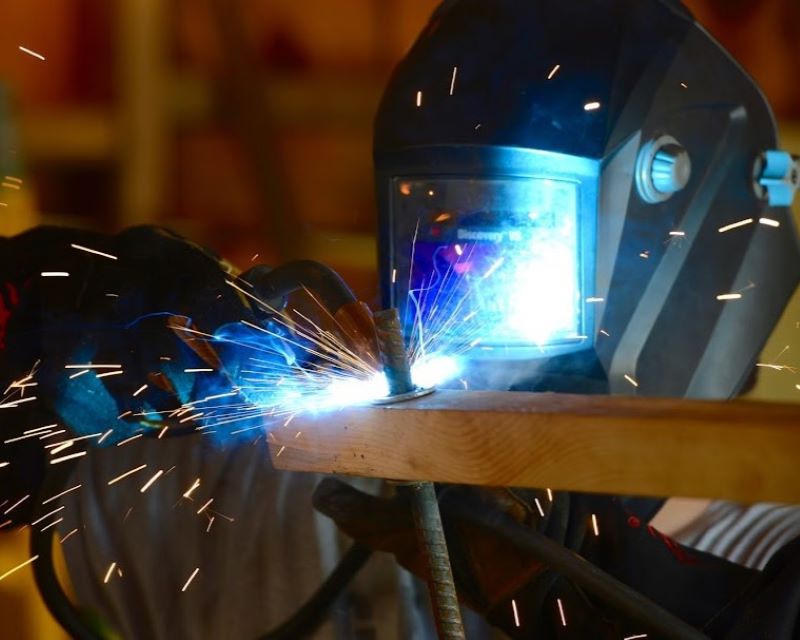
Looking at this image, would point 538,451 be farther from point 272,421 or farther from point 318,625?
point 318,625

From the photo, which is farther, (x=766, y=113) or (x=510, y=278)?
(x=766, y=113)

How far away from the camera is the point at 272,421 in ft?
2.23

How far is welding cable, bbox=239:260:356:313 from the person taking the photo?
2.31 ft

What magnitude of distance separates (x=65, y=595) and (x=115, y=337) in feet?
0.97

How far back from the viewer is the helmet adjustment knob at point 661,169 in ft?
A: 3.18

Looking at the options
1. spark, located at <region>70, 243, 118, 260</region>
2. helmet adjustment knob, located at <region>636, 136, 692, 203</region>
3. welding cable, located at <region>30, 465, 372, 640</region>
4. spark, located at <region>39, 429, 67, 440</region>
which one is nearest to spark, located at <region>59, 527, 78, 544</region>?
welding cable, located at <region>30, 465, 372, 640</region>

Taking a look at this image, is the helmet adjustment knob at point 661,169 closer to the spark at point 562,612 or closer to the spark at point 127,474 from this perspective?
the spark at point 562,612

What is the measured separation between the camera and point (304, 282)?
715mm

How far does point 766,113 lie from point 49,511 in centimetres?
93

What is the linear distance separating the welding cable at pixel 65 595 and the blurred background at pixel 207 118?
0.67 m

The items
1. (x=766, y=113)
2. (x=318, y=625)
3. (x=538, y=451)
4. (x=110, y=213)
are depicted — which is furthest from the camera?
(x=110, y=213)

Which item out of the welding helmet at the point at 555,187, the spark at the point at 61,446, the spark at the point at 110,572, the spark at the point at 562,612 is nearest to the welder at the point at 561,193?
the welding helmet at the point at 555,187

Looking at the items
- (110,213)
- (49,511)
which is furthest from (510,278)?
(110,213)

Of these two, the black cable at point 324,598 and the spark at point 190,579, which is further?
the spark at point 190,579
